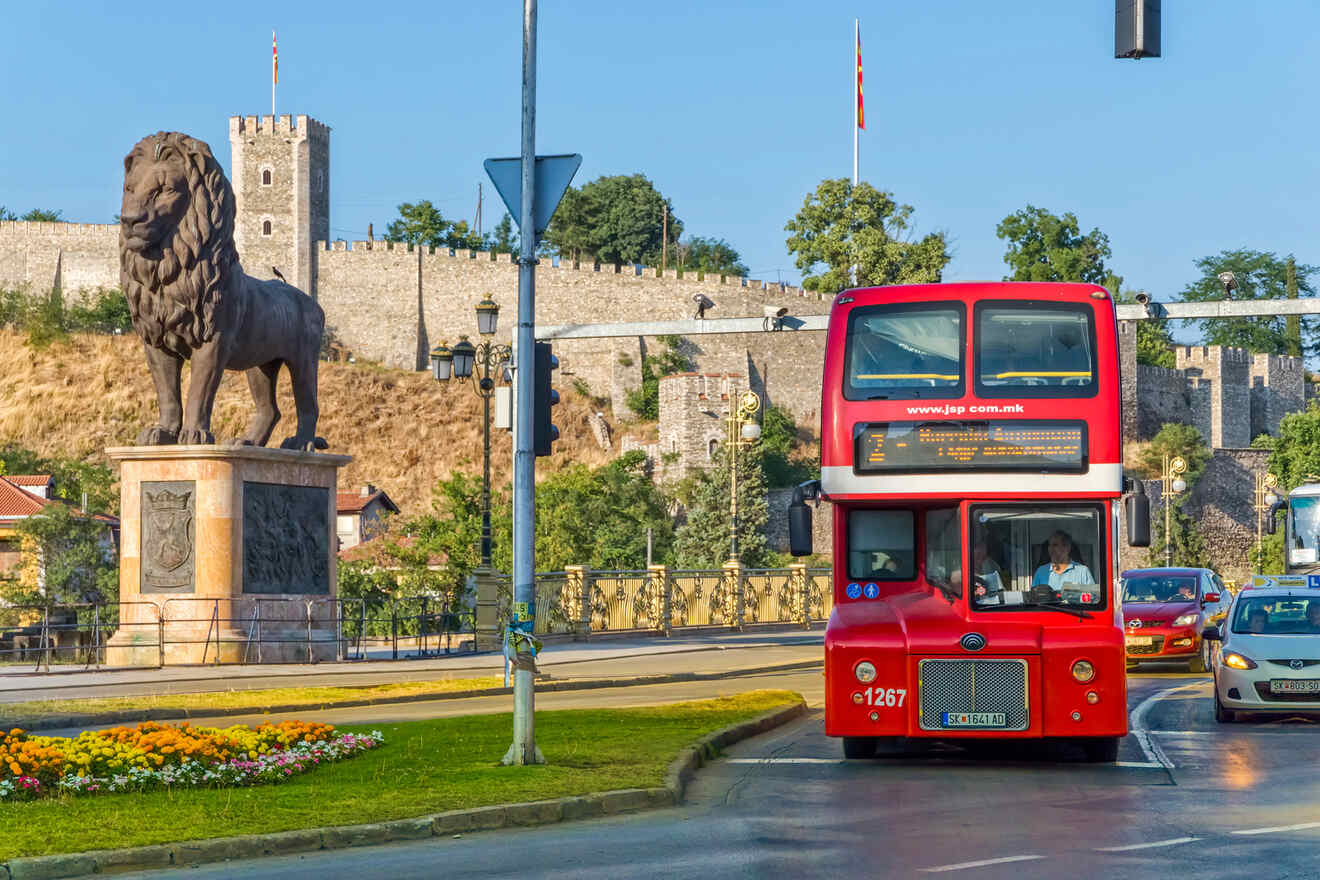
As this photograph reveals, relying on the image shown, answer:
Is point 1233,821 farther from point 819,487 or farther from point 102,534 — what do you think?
point 102,534

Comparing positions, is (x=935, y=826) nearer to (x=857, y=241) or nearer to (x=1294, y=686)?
(x=1294, y=686)

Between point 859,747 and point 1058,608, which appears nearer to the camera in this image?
point 1058,608

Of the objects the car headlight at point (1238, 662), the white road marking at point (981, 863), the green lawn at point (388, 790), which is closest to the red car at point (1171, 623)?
the car headlight at point (1238, 662)

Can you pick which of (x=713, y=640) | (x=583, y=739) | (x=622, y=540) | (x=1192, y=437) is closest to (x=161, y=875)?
(x=583, y=739)

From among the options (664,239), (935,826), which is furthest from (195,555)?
(664,239)

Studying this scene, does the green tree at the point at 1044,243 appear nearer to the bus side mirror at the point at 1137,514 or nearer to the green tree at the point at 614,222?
the green tree at the point at 614,222

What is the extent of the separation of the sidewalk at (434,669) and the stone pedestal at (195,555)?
0.49 meters

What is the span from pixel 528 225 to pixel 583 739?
456 centimetres

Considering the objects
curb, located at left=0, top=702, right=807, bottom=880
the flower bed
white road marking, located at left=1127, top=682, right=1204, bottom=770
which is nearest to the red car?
white road marking, located at left=1127, top=682, right=1204, bottom=770

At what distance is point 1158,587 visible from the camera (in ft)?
94.1

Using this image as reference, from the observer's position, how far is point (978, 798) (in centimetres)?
1319

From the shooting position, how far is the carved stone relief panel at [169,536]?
1025 inches

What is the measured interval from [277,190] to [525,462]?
297 ft

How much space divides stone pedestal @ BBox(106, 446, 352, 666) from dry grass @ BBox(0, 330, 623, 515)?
208ft
